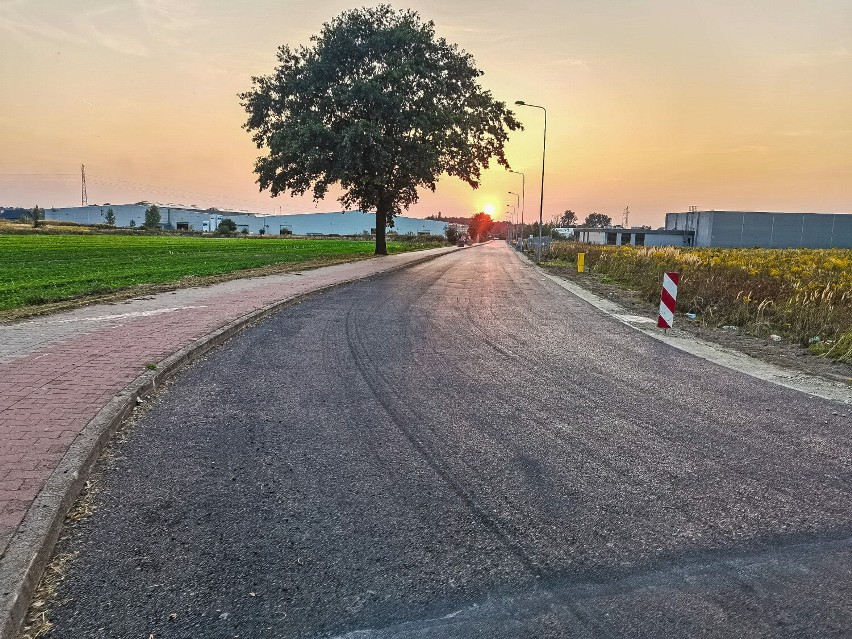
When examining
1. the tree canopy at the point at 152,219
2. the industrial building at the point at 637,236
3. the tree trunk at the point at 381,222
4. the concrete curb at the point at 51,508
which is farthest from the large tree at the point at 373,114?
the tree canopy at the point at 152,219

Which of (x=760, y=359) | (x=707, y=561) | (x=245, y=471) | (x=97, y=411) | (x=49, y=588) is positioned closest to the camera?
(x=49, y=588)

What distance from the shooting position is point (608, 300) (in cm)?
1583

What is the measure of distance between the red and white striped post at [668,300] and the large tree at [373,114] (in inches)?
768

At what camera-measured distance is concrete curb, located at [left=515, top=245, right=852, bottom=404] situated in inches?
258

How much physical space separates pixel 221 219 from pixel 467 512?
136 m

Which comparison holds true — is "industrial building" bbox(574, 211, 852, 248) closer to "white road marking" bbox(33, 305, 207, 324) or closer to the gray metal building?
the gray metal building

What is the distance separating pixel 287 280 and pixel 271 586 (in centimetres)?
1562

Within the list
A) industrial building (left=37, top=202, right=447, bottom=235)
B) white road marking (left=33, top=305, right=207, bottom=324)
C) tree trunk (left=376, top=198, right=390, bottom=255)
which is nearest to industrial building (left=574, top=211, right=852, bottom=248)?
industrial building (left=37, top=202, right=447, bottom=235)

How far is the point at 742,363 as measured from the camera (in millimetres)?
7992

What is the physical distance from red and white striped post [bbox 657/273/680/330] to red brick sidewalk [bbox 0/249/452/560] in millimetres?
7858

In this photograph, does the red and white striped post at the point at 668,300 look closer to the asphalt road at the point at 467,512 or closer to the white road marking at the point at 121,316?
the asphalt road at the point at 467,512

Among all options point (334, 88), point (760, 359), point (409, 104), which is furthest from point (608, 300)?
point (334, 88)

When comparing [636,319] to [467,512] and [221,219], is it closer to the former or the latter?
[467,512]

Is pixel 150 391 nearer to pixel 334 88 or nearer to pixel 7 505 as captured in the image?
pixel 7 505
